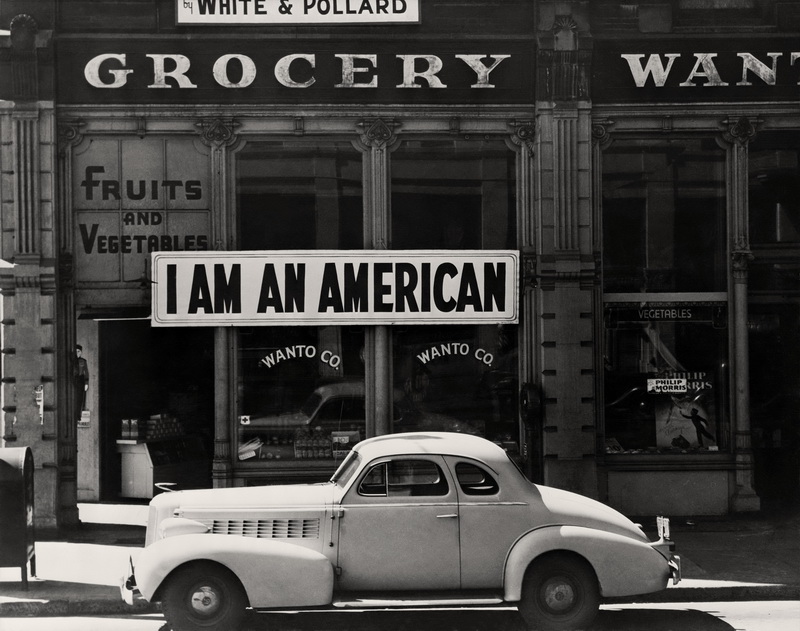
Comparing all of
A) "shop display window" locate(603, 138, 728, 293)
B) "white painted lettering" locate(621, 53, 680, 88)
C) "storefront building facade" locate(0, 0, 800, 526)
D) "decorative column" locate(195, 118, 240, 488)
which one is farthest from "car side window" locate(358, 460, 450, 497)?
"white painted lettering" locate(621, 53, 680, 88)

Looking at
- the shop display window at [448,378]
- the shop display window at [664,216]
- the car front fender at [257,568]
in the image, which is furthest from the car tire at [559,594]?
the shop display window at [664,216]

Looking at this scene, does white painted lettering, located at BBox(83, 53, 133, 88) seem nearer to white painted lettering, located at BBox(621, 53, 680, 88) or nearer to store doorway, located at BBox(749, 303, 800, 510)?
white painted lettering, located at BBox(621, 53, 680, 88)

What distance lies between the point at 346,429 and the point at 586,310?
347cm

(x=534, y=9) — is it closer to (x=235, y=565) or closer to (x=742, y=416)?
(x=742, y=416)

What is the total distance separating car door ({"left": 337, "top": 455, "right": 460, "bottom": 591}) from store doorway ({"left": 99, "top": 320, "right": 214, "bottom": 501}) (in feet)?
19.5

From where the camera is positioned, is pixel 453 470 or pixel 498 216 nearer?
pixel 453 470

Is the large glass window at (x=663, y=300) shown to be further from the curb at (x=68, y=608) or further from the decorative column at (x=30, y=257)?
the decorative column at (x=30, y=257)

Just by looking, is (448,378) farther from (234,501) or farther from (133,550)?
(234,501)

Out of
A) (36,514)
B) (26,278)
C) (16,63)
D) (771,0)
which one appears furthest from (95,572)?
(771,0)

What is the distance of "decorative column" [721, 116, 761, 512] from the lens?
11977 millimetres

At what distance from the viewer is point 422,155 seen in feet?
39.9

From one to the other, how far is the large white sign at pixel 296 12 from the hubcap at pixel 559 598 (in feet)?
24.7

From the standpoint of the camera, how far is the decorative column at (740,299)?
11977 mm

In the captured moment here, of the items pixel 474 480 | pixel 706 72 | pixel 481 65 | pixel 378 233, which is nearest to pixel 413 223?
pixel 378 233
